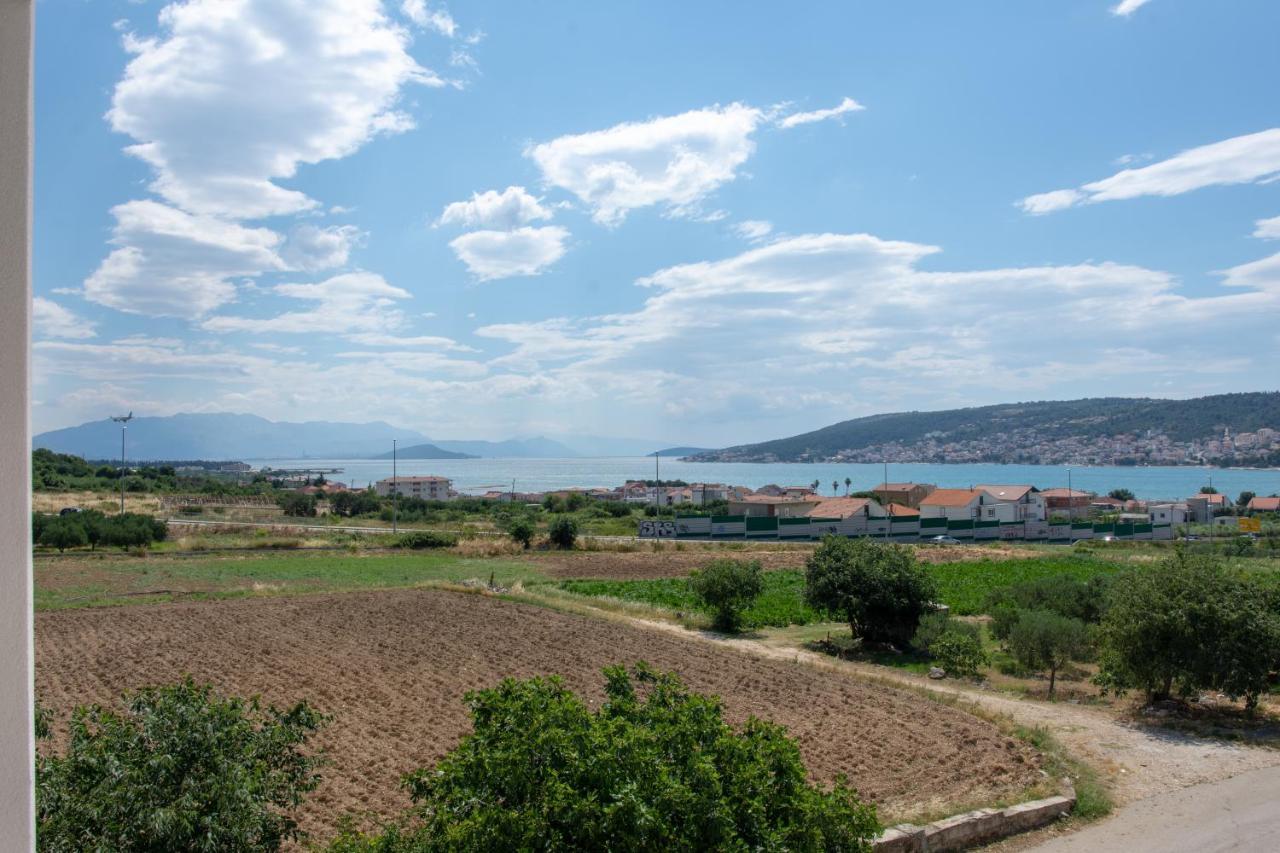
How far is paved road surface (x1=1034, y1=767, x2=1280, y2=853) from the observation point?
9.16 meters

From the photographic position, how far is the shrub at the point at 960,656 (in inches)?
749

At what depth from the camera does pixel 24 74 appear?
2.30 meters

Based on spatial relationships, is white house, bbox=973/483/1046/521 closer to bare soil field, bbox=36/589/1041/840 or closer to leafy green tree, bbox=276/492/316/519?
bare soil field, bbox=36/589/1041/840

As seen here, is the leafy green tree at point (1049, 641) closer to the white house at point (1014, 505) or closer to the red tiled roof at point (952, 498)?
the white house at point (1014, 505)

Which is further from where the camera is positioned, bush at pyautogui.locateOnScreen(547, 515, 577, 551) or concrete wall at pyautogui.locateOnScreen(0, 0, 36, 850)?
bush at pyautogui.locateOnScreen(547, 515, 577, 551)

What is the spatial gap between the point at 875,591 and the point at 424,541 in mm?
39467

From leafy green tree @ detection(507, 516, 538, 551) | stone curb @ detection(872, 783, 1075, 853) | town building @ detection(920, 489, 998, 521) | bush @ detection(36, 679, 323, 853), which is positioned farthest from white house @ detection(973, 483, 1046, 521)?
bush @ detection(36, 679, 323, 853)

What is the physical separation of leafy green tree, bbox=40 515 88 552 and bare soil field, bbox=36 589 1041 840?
91.7ft

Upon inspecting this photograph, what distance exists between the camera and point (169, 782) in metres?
5.35

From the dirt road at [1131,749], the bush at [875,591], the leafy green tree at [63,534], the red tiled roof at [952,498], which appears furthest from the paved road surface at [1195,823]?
the red tiled roof at [952,498]

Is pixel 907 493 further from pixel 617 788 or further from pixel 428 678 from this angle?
pixel 617 788

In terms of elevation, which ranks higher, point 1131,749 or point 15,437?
point 15,437

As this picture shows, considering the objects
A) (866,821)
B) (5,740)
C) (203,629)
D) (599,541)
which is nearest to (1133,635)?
(866,821)

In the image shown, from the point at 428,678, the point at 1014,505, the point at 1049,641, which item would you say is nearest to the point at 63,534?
the point at 428,678
